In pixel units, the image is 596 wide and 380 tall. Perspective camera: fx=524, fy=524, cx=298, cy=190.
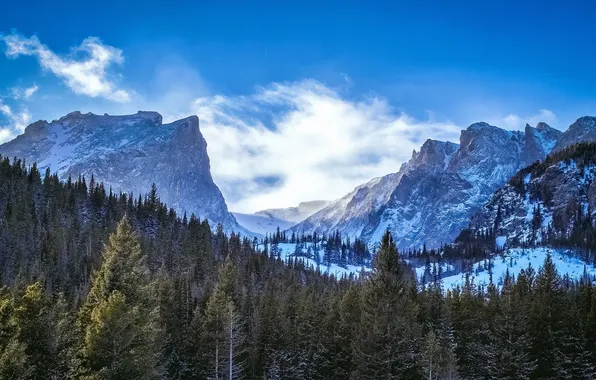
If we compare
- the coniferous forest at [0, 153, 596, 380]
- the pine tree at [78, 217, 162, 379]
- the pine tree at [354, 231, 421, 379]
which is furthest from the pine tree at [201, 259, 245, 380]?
the pine tree at [78, 217, 162, 379]

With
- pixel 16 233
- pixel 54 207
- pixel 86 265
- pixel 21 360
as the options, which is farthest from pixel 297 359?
pixel 54 207

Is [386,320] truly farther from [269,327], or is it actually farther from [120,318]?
[269,327]

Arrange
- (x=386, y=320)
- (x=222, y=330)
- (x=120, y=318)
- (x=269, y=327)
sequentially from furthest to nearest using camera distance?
(x=269, y=327)
(x=222, y=330)
(x=386, y=320)
(x=120, y=318)

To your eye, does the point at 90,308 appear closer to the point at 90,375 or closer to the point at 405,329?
the point at 90,375

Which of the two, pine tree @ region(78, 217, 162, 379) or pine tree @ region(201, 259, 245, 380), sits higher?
pine tree @ region(78, 217, 162, 379)

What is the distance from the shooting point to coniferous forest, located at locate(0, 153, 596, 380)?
27.4 m

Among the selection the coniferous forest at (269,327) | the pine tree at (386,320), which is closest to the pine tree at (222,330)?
the coniferous forest at (269,327)

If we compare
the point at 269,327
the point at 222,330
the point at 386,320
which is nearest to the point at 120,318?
the point at 386,320

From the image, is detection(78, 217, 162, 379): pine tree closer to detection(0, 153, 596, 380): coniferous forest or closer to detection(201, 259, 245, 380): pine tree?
A: detection(0, 153, 596, 380): coniferous forest

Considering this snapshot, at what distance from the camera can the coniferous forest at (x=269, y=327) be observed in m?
27.4

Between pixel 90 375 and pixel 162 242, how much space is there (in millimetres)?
131835

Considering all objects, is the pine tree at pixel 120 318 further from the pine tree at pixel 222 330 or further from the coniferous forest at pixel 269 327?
the pine tree at pixel 222 330

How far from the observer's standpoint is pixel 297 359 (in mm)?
62219

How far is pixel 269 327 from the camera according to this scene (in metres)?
64.9
